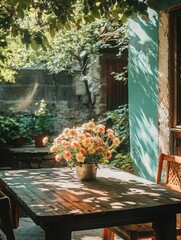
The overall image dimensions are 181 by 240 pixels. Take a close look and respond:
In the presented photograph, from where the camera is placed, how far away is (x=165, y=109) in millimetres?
4965

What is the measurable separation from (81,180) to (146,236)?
75 centimetres

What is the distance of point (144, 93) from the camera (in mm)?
5402

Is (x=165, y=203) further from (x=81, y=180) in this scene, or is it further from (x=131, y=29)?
(x=131, y=29)

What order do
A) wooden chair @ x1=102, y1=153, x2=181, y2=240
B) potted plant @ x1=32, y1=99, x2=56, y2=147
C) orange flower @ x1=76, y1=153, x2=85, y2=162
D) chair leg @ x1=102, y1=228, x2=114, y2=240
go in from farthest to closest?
1. potted plant @ x1=32, y1=99, x2=56, y2=147
2. chair leg @ x1=102, y1=228, x2=114, y2=240
3. orange flower @ x1=76, y1=153, x2=85, y2=162
4. wooden chair @ x1=102, y1=153, x2=181, y2=240

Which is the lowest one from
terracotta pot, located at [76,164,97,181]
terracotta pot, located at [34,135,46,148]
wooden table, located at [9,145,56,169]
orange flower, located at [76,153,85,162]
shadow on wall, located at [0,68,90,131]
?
wooden table, located at [9,145,56,169]

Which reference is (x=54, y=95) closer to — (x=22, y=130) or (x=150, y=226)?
(x=22, y=130)

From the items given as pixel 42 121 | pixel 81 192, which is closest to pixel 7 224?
pixel 81 192

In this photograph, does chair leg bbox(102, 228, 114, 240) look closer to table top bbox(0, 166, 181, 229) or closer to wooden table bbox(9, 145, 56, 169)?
table top bbox(0, 166, 181, 229)

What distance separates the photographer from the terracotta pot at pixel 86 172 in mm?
3756

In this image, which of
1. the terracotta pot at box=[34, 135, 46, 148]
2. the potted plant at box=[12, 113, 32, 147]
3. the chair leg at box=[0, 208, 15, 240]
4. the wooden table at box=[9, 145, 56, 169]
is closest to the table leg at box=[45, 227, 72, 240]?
the chair leg at box=[0, 208, 15, 240]

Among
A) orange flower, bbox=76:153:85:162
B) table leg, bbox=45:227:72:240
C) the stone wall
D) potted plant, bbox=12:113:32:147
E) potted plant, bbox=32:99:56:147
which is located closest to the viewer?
table leg, bbox=45:227:72:240

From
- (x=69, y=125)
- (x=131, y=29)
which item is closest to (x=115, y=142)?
(x=131, y=29)

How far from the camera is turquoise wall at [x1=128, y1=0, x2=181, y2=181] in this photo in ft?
17.0

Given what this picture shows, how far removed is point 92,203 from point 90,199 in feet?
0.39
